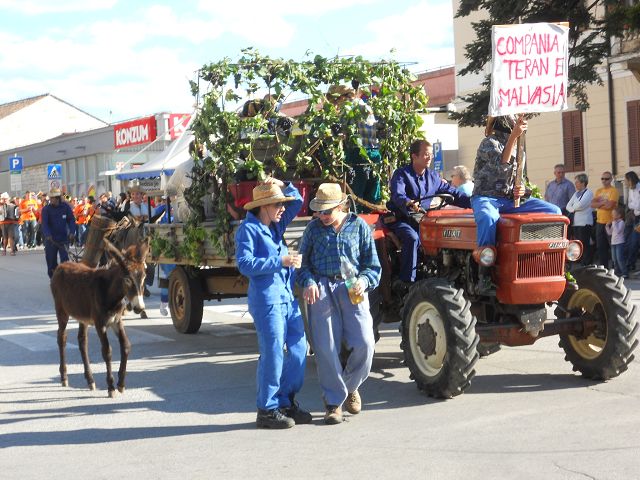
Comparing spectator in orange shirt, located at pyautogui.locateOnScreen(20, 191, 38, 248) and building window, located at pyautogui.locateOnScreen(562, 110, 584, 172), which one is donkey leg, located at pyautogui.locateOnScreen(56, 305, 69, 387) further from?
spectator in orange shirt, located at pyautogui.locateOnScreen(20, 191, 38, 248)

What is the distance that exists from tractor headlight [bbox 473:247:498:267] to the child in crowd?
1135 cm

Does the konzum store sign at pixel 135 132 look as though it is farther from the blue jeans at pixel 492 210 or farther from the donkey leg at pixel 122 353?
the blue jeans at pixel 492 210

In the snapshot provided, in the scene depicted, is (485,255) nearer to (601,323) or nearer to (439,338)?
(439,338)

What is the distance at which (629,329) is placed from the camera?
29.0 feet

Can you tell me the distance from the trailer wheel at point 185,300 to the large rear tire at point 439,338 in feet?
15.4

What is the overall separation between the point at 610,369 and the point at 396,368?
221 centimetres

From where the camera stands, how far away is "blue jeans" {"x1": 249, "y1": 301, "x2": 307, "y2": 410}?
7746 mm

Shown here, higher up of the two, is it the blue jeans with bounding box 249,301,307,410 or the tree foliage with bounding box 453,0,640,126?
the tree foliage with bounding box 453,0,640,126

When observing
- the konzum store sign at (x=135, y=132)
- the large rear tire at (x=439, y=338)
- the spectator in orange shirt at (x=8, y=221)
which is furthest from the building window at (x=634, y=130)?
the konzum store sign at (x=135, y=132)

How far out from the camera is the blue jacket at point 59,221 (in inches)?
760

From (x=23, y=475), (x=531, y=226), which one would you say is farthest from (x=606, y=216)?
(x=23, y=475)

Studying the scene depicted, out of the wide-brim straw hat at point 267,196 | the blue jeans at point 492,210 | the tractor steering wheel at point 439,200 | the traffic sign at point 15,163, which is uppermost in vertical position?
the traffic sign at point 15,163

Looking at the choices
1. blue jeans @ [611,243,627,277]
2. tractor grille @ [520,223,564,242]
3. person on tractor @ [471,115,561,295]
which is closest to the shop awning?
Answer: blue jeans @ [611,243,627,277]

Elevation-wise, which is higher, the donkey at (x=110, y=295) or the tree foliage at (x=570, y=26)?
the tree foliage at (x=570, y=26)
